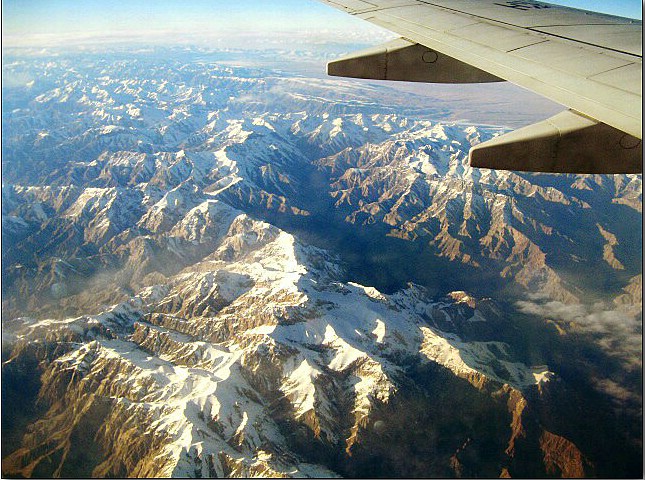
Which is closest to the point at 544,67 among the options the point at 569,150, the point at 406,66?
the point at 569,150

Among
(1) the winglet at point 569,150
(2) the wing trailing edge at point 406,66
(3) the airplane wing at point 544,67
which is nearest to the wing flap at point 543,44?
(3) the airplane wing at point 544,67

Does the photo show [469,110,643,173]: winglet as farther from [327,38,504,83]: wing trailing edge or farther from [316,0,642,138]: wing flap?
[327,38,504,83]: wing trailing edge

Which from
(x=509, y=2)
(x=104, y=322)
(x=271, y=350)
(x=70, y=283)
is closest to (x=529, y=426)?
(x=271, y=350)

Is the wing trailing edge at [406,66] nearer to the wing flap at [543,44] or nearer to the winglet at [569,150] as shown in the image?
the wing flap at [543,44]

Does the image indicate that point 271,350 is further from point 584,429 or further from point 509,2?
point 509,2

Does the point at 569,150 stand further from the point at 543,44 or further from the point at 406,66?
the point at 406,66

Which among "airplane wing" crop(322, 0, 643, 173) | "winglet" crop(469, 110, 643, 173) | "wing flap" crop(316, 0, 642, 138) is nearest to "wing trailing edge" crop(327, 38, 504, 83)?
"airplane wing" crop(322, 0, 643, 173)
